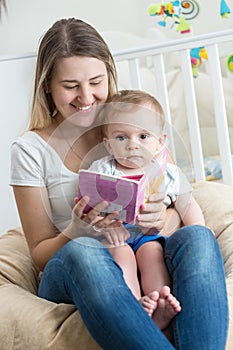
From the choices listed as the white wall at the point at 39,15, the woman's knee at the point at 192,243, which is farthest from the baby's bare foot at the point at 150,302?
the white wall at the point at 39,15

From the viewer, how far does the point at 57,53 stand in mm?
1516

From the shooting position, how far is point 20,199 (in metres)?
1.51

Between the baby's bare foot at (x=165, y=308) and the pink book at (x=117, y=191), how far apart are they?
0.15 metres

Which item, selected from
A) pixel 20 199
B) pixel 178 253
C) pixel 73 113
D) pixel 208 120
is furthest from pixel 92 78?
pixel 208 120

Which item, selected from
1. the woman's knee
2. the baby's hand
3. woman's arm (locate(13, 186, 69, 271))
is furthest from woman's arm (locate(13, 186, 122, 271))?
the woman's knee

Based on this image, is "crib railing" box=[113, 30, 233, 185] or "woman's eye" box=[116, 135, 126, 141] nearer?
"woman's eye" box=[116, 135, 126, 141]

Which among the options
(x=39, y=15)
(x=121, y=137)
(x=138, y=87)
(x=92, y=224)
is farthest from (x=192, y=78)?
(x=39, y=15)

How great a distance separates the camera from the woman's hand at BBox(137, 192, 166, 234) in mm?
1348

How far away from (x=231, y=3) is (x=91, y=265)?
2256 mm

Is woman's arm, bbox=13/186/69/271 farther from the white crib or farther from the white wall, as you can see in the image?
the white wall

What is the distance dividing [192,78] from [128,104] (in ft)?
2.68

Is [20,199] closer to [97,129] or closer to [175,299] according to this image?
[97,129]

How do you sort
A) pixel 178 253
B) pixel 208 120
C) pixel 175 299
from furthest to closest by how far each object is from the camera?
pixel 208 120 < pixel 178 253 < pixel 175 299

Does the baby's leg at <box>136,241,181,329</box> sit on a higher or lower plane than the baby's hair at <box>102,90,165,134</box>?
lower
